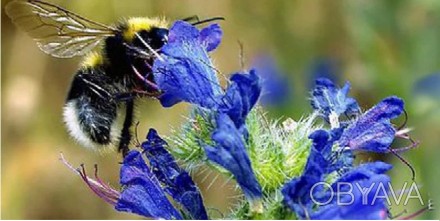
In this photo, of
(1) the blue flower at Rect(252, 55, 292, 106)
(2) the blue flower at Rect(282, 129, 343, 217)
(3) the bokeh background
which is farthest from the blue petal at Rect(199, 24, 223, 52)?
(1) the blue flower at Rect(252, 55, 292, 106)

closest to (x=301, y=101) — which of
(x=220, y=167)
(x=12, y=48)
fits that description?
(x=12, y=48)

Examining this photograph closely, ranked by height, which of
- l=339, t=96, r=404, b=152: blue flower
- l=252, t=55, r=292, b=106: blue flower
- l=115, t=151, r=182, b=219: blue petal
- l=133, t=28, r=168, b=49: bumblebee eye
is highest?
l=252, t=55, r=292, b=106: blue flower

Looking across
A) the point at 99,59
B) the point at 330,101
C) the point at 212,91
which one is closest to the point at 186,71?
the point at 212,91

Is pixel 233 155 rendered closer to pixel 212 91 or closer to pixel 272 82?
pixel 212 91

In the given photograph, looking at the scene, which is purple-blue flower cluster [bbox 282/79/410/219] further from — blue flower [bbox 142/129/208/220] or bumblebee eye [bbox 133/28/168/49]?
bumblebee eye [bbox 133/28/168/49]

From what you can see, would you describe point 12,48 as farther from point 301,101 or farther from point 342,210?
point 342,210

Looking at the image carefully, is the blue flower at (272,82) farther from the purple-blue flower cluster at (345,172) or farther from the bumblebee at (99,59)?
the purple-blue flower cluster at (345,172)
